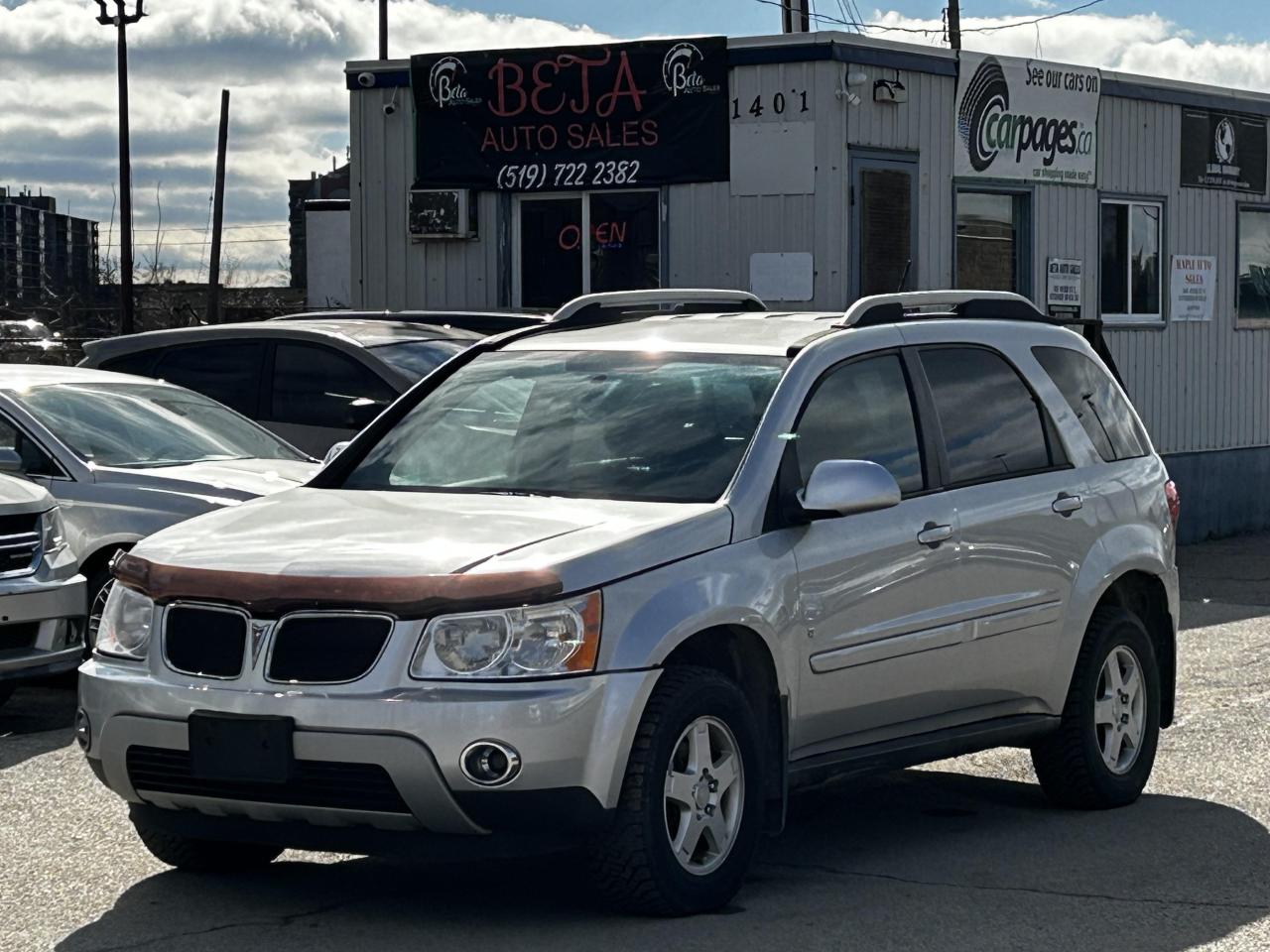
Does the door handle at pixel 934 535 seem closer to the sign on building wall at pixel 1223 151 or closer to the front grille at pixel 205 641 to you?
the front grille at pixel 205 641

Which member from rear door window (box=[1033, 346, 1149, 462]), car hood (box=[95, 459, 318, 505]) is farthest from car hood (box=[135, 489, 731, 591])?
car hood (box=[95, 459, 318, 505])

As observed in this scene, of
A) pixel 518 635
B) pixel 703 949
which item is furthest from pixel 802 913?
pixel 518 635

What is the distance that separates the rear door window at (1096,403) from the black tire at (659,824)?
2553 millimetres

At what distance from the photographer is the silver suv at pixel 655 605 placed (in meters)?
5.23

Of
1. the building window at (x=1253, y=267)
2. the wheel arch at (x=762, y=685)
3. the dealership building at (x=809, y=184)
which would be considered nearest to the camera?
the wheel arch at (x=762, y=685)

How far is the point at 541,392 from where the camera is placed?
6.70 meters

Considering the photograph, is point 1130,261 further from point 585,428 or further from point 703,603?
point 703,603

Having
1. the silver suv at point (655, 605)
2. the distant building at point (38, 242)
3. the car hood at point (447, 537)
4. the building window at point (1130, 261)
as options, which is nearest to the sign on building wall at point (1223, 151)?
the building window at point (1130, 261)

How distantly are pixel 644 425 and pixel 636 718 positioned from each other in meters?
1.27

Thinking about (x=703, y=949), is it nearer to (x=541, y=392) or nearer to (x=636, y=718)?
(x=636, y=718)

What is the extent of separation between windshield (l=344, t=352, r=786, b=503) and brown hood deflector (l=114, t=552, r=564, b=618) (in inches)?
33.8

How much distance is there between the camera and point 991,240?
1933 cm

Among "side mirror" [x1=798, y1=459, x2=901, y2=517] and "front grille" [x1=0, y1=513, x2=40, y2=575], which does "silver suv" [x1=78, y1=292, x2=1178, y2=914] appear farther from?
"front grille" [x1=0, y1=513, x2=40, y2=575]

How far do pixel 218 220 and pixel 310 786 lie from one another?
41.8m
